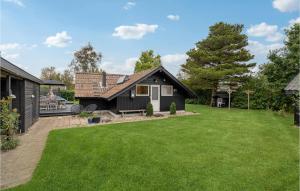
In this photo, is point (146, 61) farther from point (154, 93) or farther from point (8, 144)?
point (8, 144)

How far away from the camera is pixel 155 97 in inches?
635

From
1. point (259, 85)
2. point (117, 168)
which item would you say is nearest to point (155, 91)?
point (259, 85)

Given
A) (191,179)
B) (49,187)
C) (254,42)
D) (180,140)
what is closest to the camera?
(49,187)

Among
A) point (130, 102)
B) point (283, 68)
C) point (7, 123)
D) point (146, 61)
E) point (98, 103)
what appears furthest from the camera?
point (146, 61)

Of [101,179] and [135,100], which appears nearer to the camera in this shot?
[101,179]

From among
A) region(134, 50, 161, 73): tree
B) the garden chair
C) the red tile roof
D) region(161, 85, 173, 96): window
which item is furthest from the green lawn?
region(134, 50, 161, 73): tree

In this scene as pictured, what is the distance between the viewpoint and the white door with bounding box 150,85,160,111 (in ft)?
52.5

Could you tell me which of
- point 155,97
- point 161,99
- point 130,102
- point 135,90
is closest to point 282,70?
point 161,99

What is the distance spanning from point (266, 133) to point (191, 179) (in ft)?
20.3

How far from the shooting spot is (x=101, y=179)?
465 cm

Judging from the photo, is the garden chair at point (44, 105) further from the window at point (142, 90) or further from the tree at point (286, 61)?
the tree at point (286, 61)

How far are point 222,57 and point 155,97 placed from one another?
9.83m

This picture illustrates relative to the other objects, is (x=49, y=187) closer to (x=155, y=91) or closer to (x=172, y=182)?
(x=172, y=182)

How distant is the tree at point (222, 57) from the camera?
69.2 feet
